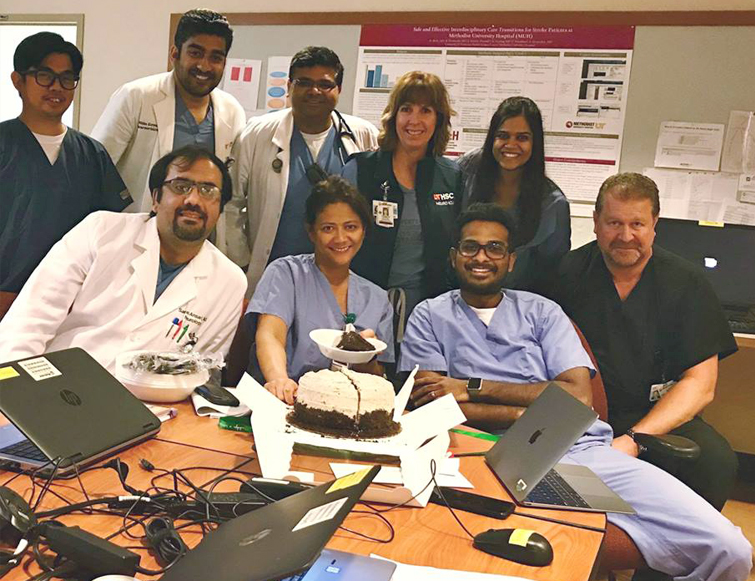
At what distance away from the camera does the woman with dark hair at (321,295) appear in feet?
7.20

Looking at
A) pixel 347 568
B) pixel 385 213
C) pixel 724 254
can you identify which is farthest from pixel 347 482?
pixel 724 254

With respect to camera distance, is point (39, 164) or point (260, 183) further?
point (260, 183)

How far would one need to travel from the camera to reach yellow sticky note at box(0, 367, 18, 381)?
129 cm

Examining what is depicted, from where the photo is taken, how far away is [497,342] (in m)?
2.25

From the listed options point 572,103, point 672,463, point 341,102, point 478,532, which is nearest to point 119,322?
point 478,532

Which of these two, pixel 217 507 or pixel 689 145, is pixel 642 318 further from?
pixel 217 507

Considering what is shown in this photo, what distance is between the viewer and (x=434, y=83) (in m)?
2.63

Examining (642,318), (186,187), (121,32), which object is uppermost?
(121,32)

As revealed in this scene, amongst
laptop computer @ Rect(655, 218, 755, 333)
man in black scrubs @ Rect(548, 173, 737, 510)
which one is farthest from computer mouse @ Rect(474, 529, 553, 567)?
laptop computer @ Rect(655, 218, 755, 333)

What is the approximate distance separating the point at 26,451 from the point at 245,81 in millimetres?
3270

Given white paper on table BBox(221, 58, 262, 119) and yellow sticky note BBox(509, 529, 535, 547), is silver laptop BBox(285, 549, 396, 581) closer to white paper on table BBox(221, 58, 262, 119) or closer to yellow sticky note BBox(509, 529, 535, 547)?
yellow sticky note BBox(509, 529, 535, 547)

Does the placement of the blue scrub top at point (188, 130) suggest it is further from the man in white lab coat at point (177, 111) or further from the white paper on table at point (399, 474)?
the white paper on table at point (399, 474)

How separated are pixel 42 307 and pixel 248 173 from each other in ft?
3.75

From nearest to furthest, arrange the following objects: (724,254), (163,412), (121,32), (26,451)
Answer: (26,451)
(163,412)
(724,254)
(121,32)
